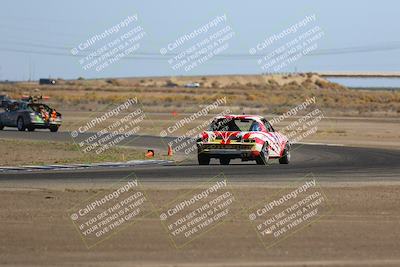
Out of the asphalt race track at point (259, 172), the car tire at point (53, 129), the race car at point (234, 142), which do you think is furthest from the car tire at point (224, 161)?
the car tire at point (53, 129)

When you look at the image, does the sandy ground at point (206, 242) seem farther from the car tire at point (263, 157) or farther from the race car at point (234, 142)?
the car tire at point (263, 157)

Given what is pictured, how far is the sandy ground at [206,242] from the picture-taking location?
36.9ft

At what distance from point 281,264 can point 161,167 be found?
14621 millimetres

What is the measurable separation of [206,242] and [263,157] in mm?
14068

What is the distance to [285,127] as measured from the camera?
190 feet

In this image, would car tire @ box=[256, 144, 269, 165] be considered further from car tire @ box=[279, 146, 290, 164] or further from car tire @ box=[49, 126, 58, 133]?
car tire @ box=[49, 126, 58, 133]

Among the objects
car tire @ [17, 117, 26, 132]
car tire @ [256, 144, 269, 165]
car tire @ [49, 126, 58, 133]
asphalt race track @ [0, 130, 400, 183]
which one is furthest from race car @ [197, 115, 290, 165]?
car tire @ [17, 117, 26, 132]

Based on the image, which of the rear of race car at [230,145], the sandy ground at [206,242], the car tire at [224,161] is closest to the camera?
the sandy ground at [206,242]

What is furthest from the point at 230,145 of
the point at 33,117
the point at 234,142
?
the point at 33,117

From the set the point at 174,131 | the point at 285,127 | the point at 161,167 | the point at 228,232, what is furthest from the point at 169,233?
the point at 285,127

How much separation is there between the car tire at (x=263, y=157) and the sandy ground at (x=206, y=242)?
31.5 ft

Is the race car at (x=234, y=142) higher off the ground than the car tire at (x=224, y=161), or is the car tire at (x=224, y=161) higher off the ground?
the race car at (x=234, y=142)

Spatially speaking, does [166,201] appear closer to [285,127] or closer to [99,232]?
[99,232]

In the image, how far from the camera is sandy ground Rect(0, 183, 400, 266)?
1123cm
